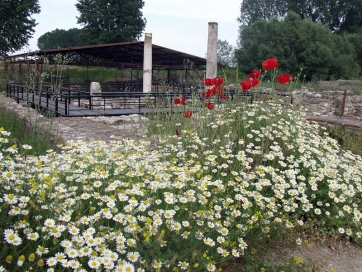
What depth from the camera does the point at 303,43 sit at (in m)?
25.7

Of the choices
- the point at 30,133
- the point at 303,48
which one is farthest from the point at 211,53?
the point at 303,48

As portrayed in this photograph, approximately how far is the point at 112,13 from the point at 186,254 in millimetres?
40713

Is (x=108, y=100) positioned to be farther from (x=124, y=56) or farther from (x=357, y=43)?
(x=357, y=43)

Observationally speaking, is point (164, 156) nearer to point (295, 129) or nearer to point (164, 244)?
point (164, 244)

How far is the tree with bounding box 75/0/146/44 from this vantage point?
3791 cm

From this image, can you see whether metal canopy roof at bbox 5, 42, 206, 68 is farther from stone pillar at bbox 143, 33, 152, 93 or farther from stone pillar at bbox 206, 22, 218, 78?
stone pillar at bbox 206, 22, 218, 78

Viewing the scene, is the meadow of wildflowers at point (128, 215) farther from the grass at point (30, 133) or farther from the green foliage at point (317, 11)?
the green foliage at point (317, 11)

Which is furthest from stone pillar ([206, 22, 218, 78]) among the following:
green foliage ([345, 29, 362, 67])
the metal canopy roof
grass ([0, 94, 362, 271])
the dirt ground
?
green foliage ([345, 29, 362, 67])

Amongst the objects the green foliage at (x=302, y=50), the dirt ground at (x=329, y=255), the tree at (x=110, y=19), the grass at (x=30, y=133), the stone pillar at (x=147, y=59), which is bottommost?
the dirt ground at (x=329, y=255)

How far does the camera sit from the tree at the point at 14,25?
93.0ft

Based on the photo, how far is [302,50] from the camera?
26.0 meters

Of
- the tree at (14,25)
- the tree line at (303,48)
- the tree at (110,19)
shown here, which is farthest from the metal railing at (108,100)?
the tree at (110,19)

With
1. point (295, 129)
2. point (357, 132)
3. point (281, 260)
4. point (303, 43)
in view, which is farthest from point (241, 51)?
point (281, 260)

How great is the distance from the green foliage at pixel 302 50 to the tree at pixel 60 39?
118 ft
